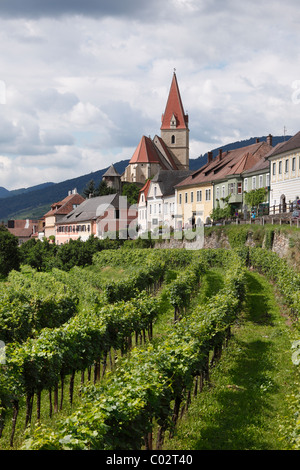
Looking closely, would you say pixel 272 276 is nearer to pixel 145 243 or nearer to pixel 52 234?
pixel 145 243

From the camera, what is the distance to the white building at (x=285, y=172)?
1647 inches

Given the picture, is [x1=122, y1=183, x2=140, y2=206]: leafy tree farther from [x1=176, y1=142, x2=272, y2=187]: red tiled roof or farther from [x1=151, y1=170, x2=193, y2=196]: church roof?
[x1=176, y1=142, x2=272, y2=187]: red tiled roof

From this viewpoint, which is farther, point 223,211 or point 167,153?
point 167,153

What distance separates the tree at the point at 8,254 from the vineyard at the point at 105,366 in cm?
3145

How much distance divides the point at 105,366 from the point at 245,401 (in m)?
5.83

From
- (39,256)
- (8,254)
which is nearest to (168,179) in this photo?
(39,256)

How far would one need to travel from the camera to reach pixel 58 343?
14969 millimetres

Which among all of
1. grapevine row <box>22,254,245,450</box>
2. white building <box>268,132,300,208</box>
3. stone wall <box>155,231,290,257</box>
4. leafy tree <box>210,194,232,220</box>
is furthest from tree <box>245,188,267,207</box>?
grapevine row <box>22,254,245,450</box>

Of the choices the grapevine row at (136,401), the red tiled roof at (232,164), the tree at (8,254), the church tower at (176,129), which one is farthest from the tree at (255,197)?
the church tower at (176,129)

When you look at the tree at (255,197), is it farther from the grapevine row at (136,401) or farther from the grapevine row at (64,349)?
the grapevine row at (136,401)

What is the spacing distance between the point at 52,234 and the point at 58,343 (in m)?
92.9

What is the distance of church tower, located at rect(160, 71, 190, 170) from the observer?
4557 inches

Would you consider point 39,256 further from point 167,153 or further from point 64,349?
point 64,349

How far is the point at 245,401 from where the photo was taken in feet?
46.3
